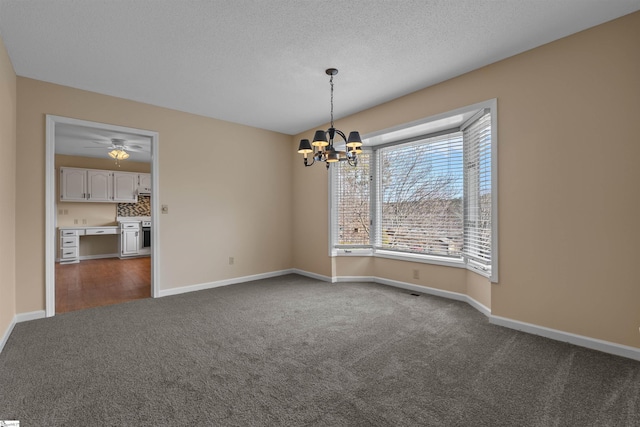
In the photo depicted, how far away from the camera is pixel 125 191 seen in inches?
332

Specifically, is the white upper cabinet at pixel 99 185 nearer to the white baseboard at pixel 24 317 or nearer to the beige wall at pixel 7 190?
the beige wall at pixel 7 190

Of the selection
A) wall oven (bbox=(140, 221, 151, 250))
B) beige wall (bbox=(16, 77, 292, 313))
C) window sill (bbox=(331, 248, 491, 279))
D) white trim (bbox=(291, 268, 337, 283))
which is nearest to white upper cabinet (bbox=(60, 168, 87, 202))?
wall oven (bbox=(140, 221, 151, 250))

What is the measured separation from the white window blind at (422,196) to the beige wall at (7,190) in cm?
466

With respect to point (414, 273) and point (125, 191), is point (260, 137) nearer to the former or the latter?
point (414, 273)

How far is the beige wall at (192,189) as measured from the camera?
11.7ft

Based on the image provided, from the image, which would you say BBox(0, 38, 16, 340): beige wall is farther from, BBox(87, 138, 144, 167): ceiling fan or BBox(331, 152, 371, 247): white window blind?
BBox(331, 152, 371, 247): white window blind

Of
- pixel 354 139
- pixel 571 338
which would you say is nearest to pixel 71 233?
pixel 354 139

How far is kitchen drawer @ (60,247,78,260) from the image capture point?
748cm

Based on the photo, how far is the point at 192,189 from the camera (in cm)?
486

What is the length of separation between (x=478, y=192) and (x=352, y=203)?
2084 mm

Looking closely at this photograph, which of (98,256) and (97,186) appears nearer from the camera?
(97,186)

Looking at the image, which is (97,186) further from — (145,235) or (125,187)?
(145,235)

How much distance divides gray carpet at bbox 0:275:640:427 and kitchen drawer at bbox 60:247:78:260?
4957 mm

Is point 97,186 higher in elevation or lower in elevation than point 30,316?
higher
